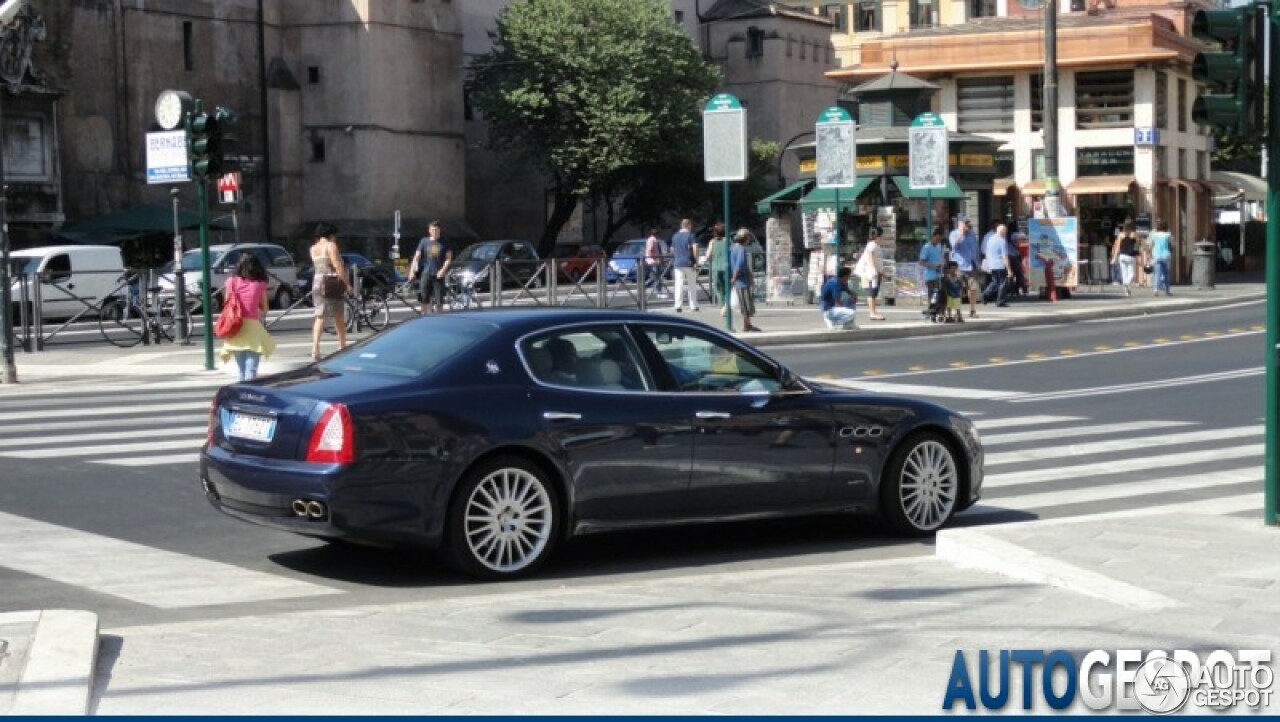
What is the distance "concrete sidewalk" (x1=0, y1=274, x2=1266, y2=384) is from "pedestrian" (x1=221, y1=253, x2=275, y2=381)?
4.58 metres

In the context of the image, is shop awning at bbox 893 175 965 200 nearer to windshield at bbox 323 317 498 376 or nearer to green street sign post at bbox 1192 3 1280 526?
green street sign post at bbox 1192 3 1280 526

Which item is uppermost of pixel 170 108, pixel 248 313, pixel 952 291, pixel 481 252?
pixel 170 108

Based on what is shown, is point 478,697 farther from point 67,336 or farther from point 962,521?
point 67,336

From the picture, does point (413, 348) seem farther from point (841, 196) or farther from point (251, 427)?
point (841, 196)

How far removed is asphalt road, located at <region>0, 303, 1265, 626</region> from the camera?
9.80 m

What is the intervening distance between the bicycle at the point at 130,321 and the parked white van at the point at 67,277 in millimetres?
212

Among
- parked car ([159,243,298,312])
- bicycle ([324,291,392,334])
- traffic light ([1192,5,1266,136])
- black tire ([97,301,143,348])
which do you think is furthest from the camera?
parked car ([159,243,298,312])

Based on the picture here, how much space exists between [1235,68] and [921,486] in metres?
3.09

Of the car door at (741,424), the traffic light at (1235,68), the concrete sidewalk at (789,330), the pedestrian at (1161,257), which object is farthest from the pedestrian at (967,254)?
the traffic light at (1235,68)

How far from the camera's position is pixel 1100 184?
53.8 meters

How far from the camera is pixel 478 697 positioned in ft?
22.9

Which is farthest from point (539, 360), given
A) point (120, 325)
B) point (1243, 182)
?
point (1243, 182)

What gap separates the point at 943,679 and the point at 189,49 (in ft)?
209

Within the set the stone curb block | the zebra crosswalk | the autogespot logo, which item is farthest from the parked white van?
the autogespot logo
